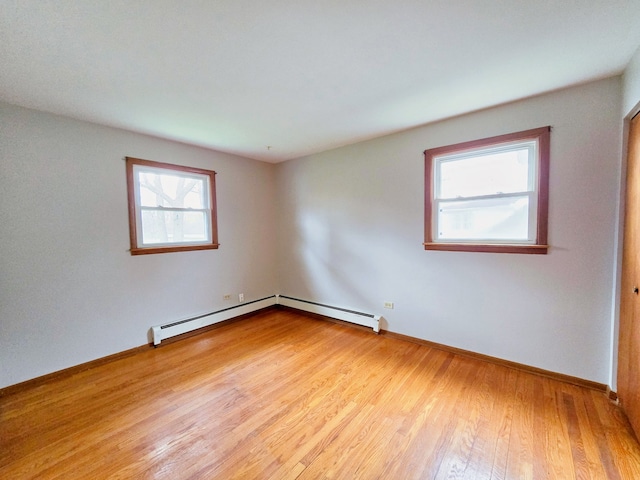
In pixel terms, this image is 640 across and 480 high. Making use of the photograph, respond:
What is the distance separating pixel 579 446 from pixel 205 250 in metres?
3.98

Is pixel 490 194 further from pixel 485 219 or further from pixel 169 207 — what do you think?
pixel 169 207

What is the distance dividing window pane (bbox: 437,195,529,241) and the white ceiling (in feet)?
3.09

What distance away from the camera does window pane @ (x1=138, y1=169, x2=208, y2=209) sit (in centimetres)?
312

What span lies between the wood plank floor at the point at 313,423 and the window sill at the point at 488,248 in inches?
45.1

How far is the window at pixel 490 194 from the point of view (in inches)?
92.0

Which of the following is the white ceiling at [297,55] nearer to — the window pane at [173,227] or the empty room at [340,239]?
the empty room at [340,239]

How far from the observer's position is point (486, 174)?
264 centimetres

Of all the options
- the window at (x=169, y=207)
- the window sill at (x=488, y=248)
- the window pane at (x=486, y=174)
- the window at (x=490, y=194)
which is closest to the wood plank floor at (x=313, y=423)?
the window sill at (x=488, y=248)

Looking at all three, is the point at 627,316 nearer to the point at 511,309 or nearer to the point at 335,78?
the point at 511,309

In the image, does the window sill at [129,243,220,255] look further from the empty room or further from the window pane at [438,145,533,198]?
the window pane at [438,145,533,198]

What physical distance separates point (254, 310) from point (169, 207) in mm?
2017

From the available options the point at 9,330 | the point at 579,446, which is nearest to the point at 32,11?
the point at 9,330

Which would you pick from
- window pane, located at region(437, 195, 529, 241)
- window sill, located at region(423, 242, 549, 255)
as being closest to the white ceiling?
window pane, located at region(437, 195, 529, 241)

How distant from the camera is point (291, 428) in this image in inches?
70.8
